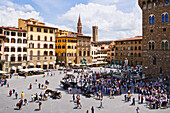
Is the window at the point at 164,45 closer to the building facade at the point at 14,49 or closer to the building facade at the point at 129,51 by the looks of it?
the building facade at the point at 129,51

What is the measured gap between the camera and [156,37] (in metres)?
33.2

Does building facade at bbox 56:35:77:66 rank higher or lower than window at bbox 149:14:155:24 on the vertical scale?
lower

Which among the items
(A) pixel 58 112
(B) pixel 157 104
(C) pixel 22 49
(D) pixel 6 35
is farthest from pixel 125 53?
(A) pixel 58 112

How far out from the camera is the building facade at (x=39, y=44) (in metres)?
45.1

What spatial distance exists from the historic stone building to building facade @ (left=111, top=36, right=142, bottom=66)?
25860mm

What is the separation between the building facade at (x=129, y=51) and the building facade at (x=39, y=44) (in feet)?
95.4

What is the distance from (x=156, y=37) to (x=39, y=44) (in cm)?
3202

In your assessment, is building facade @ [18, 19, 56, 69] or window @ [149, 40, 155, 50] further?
building facade @ [18, 19, 56, 69]

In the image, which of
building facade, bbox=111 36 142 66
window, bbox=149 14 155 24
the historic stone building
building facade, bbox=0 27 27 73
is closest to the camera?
the historic stone building

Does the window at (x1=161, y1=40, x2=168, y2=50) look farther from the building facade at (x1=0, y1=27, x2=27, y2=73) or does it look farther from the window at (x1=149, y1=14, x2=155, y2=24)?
the building facade at (x1=0, y1=27, x2=27, y2=73)

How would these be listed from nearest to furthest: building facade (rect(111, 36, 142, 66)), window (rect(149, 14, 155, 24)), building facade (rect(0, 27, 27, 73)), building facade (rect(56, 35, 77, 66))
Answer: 1. window (rect(149, 14, 155, 24))
2. building facade (rect(0, 27, 27, 73))
3. building facade (rect(56, 35, 77, 66))
4. building facade (rect(111, 36, 142, 66))

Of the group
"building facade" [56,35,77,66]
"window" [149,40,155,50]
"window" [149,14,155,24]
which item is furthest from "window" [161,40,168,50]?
"building facade" [56,35,77,66]

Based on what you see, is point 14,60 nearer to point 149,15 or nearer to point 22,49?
point 22,49

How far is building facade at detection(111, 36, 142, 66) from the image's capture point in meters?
60.2
